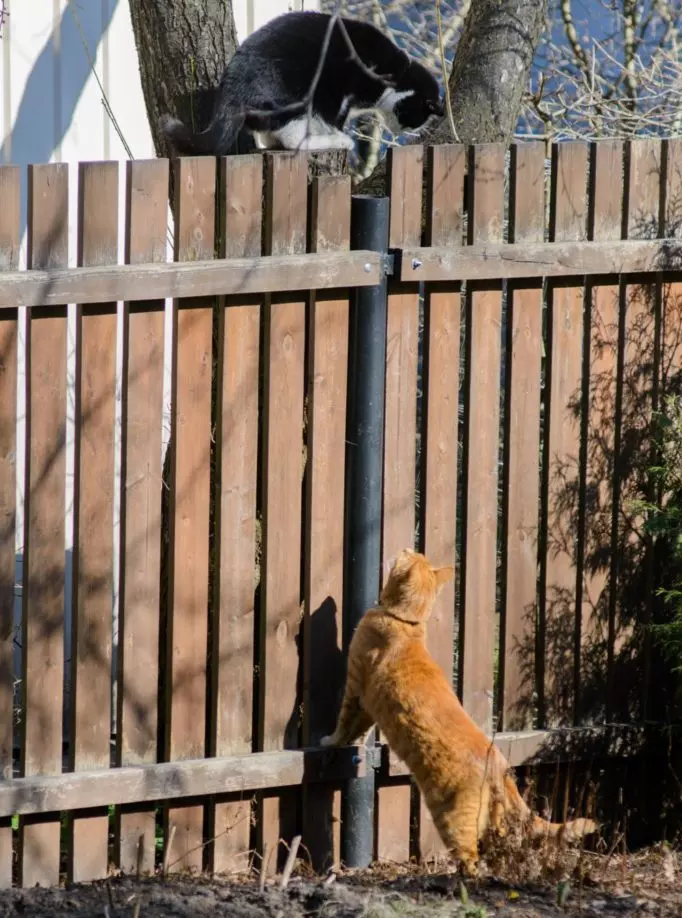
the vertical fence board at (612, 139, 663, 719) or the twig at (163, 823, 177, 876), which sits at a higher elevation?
the vertical fence board at (612, 139, 663, 719)

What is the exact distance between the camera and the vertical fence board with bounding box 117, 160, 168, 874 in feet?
11.4

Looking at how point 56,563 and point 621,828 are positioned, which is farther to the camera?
point 621,828

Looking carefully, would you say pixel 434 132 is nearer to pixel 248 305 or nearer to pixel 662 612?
pixel 248 305

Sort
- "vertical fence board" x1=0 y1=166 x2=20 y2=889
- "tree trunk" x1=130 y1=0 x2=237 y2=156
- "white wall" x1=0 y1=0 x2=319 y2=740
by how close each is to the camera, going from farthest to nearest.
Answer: "white wall" x1=0 y1=0 x2=319 y2=740 → "tree trunk" x1=130 y1=0 x2=237 y2=156 → "vertical fence board" x1=0 y1=166 x2=20 y2=889

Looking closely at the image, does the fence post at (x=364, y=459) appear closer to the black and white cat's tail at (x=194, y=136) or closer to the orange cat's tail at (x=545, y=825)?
the orange cat's tail at (x=545, y=825)

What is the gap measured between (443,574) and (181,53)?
2.43 meters

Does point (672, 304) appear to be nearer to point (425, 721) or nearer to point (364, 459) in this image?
point (364, 459)

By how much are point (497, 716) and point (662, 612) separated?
71 cm

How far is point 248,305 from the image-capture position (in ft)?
12.1

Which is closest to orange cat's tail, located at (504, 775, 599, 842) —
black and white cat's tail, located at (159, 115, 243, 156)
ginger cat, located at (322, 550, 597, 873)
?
ginger cat, located at (322, 550, 597, 873)

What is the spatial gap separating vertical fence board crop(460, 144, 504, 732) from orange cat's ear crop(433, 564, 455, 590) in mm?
170

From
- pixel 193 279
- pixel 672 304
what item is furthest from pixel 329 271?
pixel 672 304

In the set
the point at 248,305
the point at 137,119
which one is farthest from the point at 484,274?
the point at 137,119

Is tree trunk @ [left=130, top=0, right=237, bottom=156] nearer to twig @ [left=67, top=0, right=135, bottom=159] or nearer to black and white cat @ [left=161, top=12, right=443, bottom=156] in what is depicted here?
black and white cat @ [left=161, top=12, right=443, bottom=156]
